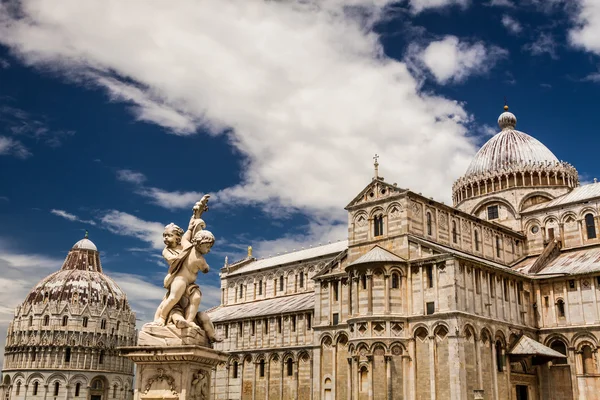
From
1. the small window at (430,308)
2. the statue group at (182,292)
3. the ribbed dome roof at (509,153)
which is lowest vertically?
the statue group at (182,292)

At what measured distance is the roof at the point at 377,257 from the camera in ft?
143

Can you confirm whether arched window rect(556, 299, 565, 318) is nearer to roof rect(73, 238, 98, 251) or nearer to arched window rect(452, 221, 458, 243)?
arched window rect(452, 221, 458, 243)

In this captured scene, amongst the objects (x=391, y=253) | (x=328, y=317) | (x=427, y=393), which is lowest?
(x=427, y=393)

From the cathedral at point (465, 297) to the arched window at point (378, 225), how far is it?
0.31 ft

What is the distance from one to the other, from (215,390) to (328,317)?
25040mm

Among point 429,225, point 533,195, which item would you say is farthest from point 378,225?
point 533,195

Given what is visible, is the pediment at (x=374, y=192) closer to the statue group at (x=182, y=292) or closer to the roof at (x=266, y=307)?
the roof at (x=266, y=307)

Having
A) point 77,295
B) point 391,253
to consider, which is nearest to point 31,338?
point 77,295

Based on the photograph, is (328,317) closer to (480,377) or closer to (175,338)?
(480,377)

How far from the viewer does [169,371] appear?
12.5 meters

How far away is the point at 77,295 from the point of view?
111m

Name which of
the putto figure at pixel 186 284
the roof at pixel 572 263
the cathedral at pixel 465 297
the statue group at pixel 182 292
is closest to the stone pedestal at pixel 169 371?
the statue group at pixel 182 292

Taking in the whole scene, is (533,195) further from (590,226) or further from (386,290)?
(386,290)

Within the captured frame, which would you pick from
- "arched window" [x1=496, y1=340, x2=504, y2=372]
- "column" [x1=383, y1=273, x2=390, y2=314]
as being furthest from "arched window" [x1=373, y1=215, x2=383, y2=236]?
"arched window" [x1=496, y1=340, x2=504, y2=372]
